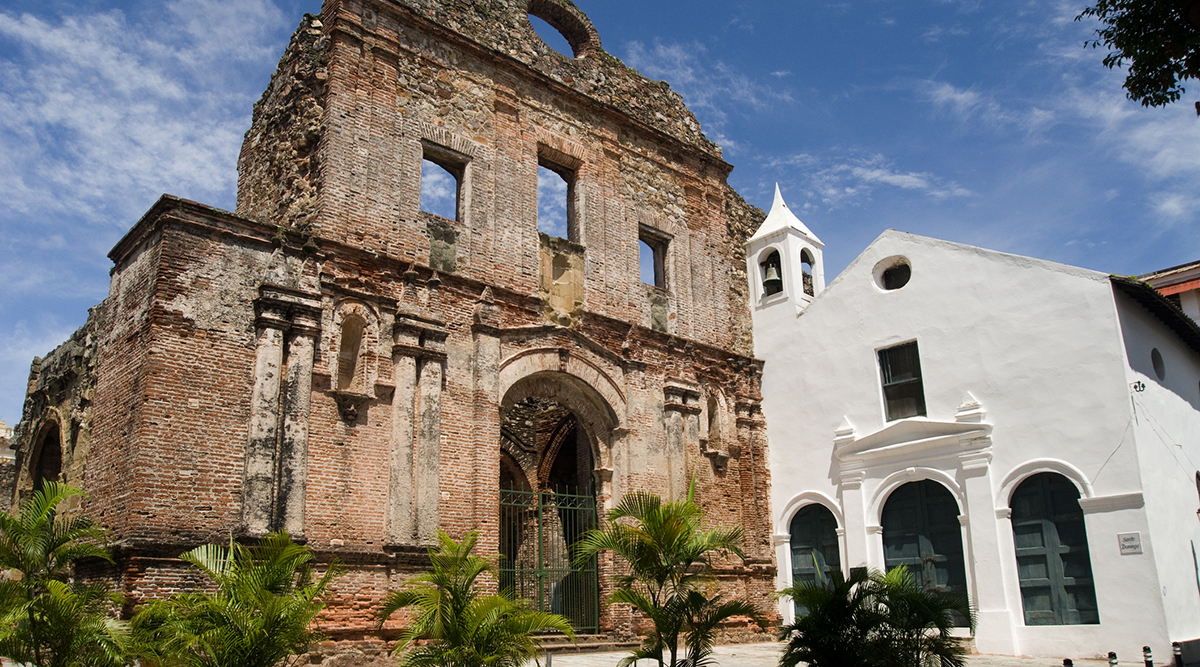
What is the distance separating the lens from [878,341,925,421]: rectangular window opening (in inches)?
581

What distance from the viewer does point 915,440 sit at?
14336mm

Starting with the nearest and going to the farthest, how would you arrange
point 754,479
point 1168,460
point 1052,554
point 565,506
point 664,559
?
point 664,559 → point 1052,554 → point 1168,460 → point 565,506 → point 754,479

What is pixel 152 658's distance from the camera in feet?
24.0

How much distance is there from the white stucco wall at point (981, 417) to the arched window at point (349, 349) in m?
8.18

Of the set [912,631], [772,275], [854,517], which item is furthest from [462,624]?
[772,275]

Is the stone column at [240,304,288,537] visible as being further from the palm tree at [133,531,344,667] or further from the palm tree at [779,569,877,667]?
the palm tree at [779,569,877,667]

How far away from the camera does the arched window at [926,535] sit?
45.0 feet

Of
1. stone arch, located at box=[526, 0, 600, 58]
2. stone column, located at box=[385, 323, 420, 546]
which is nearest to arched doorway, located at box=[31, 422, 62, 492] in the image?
stone column, located at box=[385, 323, 420, 546]

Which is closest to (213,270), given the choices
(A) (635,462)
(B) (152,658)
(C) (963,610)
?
(B) (152,658)

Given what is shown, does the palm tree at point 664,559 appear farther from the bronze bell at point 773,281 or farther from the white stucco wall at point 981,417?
the bronze bell at point 773,281

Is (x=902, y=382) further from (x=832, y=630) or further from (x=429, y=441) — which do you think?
(x=429, y=441)

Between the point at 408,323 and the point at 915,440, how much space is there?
8.03 metres

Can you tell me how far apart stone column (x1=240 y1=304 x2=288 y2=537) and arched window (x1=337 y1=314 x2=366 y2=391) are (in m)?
0.93

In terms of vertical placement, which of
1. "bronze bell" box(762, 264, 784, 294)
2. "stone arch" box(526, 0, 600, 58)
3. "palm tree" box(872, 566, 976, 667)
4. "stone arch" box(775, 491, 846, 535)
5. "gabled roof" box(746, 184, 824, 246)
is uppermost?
"stone arch" box(526, 0, 600, 58)
